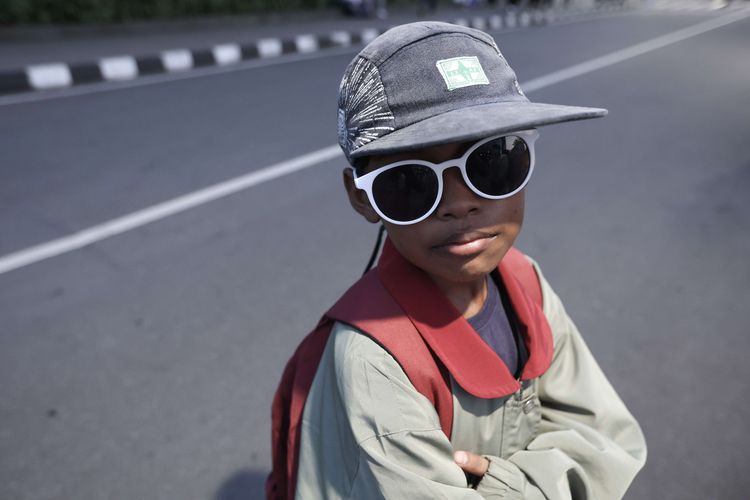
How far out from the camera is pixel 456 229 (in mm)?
1050

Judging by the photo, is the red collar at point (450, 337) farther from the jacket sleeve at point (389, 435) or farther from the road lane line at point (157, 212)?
the road lane line at point (157, 212)

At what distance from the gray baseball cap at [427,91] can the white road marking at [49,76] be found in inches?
287

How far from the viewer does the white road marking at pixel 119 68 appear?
762 centimetres

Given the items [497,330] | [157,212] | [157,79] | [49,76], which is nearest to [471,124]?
[497,330]

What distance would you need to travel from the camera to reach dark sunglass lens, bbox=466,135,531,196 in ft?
3.28

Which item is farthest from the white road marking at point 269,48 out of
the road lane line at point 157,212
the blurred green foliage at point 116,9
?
the road lane line at point 157,212

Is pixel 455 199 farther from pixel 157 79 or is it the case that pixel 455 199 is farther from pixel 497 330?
pixel 157 79

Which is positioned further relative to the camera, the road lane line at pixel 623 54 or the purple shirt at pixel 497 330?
the road lane line at pixel 623 54

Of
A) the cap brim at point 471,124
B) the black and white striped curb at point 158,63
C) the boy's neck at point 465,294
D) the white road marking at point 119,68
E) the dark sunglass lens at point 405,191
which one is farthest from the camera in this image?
the white road marking at point 119,68

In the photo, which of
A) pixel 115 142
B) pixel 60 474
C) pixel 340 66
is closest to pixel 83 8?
pixel 340 66

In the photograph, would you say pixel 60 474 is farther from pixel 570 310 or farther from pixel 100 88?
pixel 100 88

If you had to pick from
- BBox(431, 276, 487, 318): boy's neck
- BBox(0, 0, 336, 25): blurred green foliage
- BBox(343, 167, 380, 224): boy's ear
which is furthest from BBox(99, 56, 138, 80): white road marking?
BBox(431, 276, 487, 318): boy's neck

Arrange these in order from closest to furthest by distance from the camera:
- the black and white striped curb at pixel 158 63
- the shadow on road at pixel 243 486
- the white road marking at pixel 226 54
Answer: the shadow on road at pixel 243 486, the black and white striped curb at pixel 158 63, the white road marking at pixel 226 54

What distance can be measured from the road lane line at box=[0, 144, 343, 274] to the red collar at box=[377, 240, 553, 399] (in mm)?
2689
